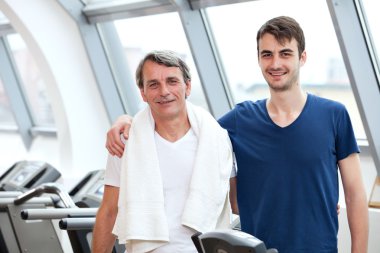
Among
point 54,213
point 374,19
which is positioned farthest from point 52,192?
point 374,19

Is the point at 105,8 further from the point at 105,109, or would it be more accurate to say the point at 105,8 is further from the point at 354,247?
the point at 354,247

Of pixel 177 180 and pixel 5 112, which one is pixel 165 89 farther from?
pixel 5 112

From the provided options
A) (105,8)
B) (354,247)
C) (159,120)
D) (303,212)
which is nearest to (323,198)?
(303,212)

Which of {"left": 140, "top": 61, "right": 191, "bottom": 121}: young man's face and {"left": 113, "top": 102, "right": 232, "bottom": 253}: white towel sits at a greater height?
{"left": 140, "top": 61, "right": 191, "bottom": 121}: young man's face

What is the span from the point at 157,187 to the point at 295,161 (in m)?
0.49

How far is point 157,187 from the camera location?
90.4 inches

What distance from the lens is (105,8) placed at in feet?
18.7

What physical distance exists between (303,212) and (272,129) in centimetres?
31

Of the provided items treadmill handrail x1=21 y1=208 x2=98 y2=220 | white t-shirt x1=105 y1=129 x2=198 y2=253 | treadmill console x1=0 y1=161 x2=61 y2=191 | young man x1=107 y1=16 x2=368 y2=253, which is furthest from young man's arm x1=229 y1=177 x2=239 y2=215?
treadmill console x1=0 y1=161 x2=61 y2=191

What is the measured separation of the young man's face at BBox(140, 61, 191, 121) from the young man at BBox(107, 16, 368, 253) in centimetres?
30

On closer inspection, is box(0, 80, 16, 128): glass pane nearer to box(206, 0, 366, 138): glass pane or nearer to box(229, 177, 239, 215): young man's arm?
box(206, 0, 366, 138): glass pane

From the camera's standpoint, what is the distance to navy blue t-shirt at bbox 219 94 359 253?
2.32 metres

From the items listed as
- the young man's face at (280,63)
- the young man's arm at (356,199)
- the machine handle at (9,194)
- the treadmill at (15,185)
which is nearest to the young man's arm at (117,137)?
the young man's face at (280,63)

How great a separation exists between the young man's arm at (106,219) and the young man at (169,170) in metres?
0.09
